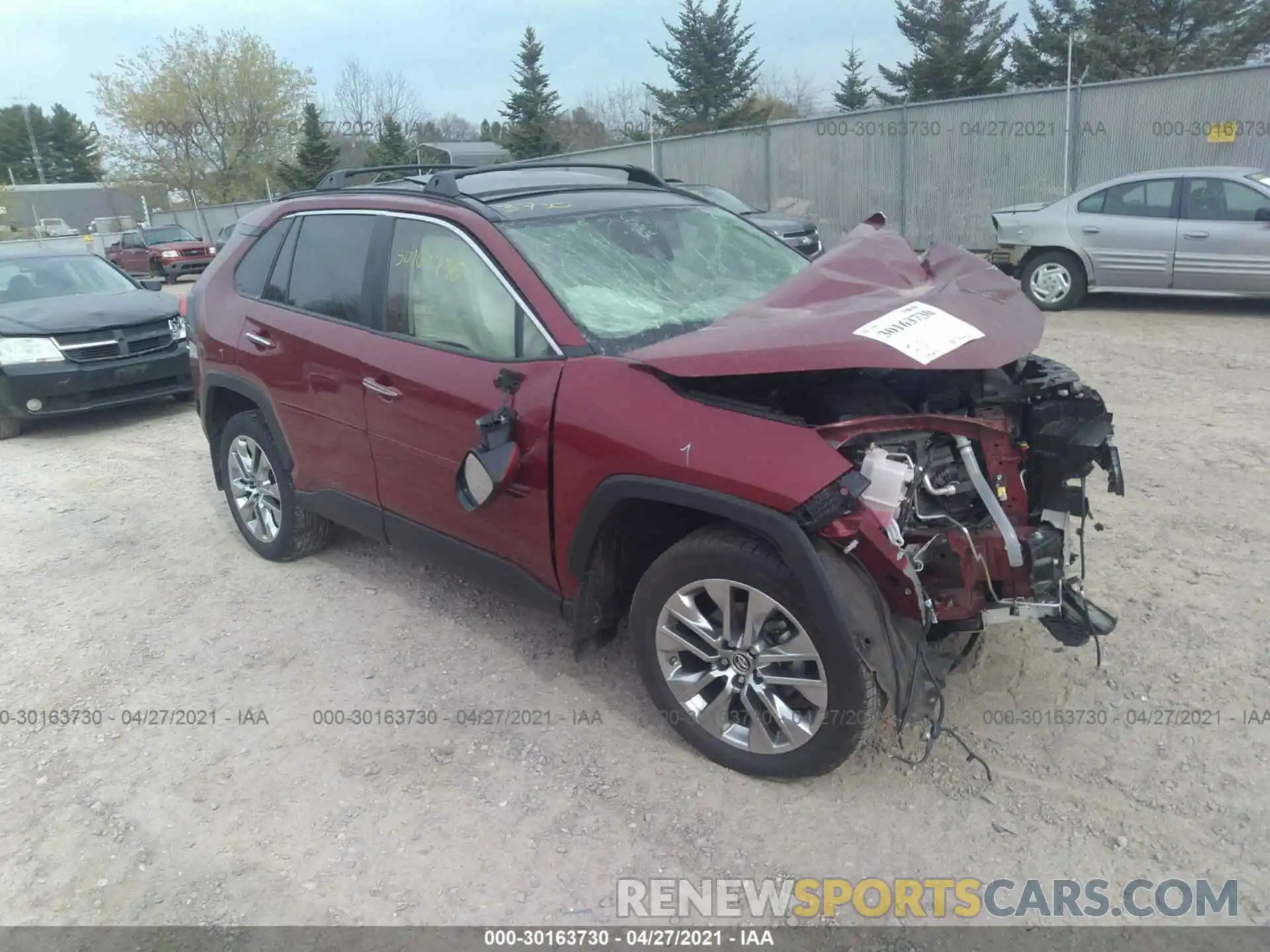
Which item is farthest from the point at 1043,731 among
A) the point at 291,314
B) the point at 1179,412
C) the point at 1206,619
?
the point at 1179,412

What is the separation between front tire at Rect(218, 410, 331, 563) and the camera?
4828mm

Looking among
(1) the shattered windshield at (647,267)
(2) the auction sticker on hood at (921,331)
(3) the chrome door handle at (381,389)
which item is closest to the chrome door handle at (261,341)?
(3) the chrome door handle at (381,389)

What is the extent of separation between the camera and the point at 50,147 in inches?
2709

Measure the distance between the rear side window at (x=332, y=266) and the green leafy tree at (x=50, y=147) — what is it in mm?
73425

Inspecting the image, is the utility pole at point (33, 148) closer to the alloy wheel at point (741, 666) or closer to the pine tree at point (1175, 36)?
the pine tree at point (1175, 36)

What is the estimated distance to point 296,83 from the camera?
4350 centimetres

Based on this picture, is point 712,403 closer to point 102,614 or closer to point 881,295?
point 881,295

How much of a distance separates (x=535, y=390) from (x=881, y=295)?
1248mm

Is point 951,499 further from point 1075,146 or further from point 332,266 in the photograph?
point 1075,146

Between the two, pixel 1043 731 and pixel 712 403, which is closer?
pixel 712 403

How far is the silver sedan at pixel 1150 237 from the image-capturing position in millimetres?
9438

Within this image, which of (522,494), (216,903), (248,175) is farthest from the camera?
(248,175)

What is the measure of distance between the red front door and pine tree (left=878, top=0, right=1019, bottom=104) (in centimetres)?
3493

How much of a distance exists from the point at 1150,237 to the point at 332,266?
9.08 meters
